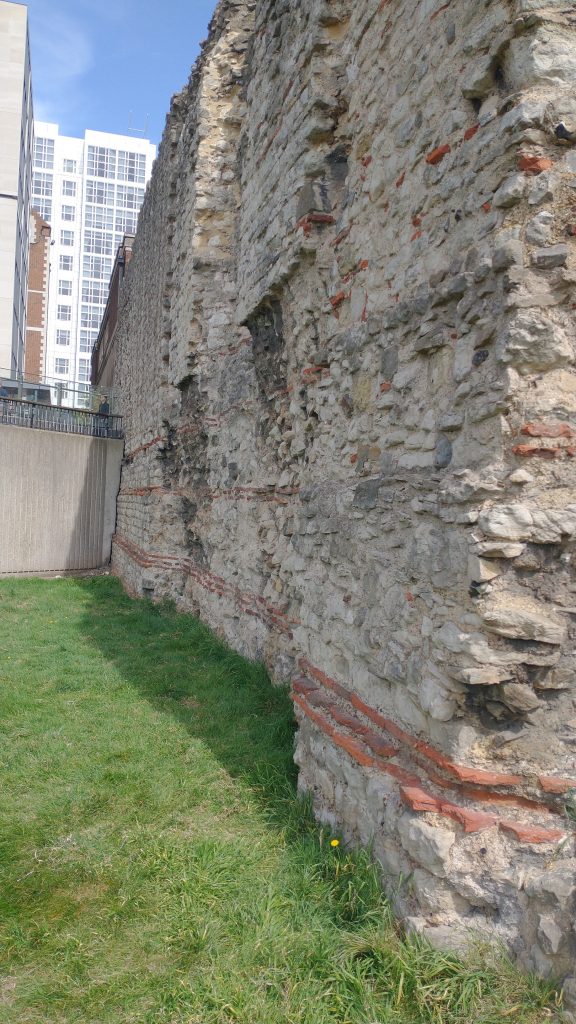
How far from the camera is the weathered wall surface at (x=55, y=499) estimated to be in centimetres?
1338

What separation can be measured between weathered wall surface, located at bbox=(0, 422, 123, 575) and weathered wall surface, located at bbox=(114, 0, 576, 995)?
31.0 feet

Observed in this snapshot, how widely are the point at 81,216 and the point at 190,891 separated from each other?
6781cm

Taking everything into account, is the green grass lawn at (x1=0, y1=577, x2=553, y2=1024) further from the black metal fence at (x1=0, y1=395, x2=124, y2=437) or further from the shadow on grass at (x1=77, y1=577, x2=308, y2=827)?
the black metal fence at (x1=0, y1=395, x2=124, y2=437)

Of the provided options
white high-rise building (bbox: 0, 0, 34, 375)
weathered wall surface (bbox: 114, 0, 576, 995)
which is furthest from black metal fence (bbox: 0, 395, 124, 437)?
white high-rise building (bbox: 0, 0, 34, 375)

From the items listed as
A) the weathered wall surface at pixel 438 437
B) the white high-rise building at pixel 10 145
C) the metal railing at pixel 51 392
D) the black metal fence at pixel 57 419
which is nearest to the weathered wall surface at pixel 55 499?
the black metal fence at pixel 57 419

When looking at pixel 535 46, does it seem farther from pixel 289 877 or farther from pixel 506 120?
pixel 289 877

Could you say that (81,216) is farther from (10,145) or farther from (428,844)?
(428,844)

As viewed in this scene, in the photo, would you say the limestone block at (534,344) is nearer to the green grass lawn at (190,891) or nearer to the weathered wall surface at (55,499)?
the green grass lawn at (190,891)

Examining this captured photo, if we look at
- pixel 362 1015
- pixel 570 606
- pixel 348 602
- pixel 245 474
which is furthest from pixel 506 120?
pixel 245 474

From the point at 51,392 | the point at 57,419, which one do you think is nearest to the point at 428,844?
the point at 57,419

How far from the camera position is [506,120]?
2605 millimetres

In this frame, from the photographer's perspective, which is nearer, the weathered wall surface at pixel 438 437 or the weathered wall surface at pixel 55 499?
the weathered wall surface at pixel 438 437

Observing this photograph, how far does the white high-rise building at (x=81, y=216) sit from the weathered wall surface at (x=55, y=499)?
48.0 metres

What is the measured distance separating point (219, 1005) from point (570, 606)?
6.13ft
